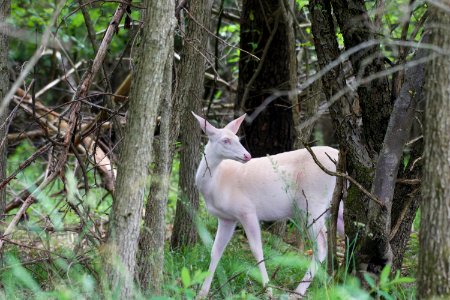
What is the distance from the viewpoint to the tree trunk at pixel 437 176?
3676 millimetres

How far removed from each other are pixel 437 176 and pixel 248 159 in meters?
3.58

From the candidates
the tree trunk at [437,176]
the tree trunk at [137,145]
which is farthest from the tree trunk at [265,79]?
the tree trunk at [437,176]

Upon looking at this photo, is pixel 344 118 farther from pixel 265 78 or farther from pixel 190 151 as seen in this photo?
pixel 265 78

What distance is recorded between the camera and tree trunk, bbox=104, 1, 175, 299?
4262 millimetres

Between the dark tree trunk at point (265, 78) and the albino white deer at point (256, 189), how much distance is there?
5.63 ft

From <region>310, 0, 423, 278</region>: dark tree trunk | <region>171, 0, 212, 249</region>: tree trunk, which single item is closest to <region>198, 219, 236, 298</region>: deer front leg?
<region>171, 0, 212, 249</region>: tree trunk

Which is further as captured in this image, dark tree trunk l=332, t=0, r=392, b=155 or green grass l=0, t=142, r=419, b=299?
dark tree trunk l=332, t=0, r=392, b=155

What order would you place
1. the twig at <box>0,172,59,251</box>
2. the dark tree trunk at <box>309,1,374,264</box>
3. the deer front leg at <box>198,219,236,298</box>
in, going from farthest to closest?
the deer front leg at <box>198,219,236,298</box> < the dark tree trunk at <box>309,1,374,264</box> < the twig at <box>0,172,59,251</box>

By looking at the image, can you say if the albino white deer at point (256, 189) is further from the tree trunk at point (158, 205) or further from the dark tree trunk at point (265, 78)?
the tree trunk at point (158, 205)

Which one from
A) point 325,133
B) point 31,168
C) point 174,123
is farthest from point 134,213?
point 325,133

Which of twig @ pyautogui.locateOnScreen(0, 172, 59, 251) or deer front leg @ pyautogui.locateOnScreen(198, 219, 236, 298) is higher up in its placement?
twig @ pyautogui.locateOnScreen(0, 172, 59, 251)

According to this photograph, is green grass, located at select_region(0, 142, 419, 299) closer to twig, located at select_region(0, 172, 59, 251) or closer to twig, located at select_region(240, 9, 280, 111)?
twig, located at select_region(0, 172, 59, 251)

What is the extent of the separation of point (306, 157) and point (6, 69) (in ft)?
9.54

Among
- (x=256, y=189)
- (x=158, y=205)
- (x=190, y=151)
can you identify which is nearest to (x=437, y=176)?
(x=158, y=205)
